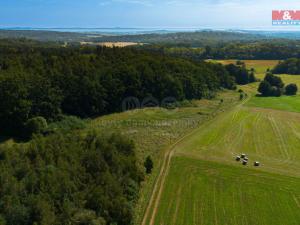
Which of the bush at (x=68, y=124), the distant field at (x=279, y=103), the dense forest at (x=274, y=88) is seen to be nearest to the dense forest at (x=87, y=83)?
the bush at (x=68, y=124)

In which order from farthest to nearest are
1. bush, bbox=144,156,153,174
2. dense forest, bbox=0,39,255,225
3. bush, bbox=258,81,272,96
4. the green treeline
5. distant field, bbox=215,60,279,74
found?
1. distant field, bbox=215,60,279,74
2. bush, bbox=258,81,272,96
3. bush, bbox=144,156,153,174
4. dense forest, bbox=0,39,255,225
5. the green treeline

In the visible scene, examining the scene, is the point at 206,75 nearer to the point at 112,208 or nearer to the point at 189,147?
the point at 189,147

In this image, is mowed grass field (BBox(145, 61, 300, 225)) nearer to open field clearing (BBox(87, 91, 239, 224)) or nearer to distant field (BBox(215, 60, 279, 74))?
open field clearing (BBox(87, 91, 239, 224))

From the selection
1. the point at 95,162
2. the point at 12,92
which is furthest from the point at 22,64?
the point at 95,162

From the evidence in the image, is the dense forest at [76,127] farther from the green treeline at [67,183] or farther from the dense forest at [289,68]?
the dense forest at [289,68]

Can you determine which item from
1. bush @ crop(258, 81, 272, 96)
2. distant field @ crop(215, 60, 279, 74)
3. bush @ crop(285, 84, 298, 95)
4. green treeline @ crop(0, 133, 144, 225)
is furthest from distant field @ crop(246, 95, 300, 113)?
green treeline @ crop(0, 133, 144, 225)

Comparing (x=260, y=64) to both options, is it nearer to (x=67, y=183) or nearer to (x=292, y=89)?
(x=292, y=89)
